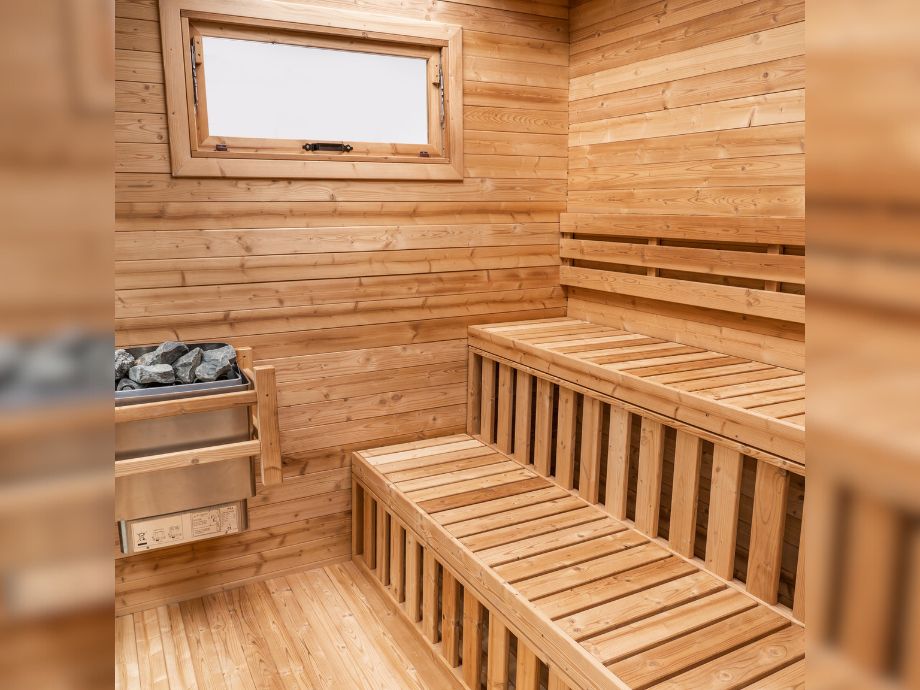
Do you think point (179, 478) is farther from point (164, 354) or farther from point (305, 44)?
point (305, 44)

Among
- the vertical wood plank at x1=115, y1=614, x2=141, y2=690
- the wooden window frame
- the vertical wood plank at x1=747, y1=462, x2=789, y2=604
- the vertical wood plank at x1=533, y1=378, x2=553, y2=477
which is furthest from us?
the vertical wood plank at x1=533, y1=378, x2=553, y2=477

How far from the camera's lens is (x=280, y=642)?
2.72 metres

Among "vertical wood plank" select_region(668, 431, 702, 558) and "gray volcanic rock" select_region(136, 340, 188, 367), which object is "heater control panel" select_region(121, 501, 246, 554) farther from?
"vertical wood plank" select_region(668, 431, 702, 558)

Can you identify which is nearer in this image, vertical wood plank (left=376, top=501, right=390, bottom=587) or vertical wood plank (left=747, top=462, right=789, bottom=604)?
vertical wood plank (left=747, top=462, right=789, bottom=604)

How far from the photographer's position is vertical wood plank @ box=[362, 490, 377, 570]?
3.16 metres

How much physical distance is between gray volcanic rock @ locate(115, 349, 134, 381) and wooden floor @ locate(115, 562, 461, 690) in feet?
3.30

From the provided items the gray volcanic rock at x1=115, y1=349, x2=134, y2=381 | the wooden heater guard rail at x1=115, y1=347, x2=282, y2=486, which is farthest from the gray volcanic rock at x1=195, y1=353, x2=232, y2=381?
the gray volcanic rock at x1=115, y1=349, x2=134, y2=381

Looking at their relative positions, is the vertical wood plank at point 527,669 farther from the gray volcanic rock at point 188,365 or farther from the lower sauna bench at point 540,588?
the gray volcanic rock at point 188,365

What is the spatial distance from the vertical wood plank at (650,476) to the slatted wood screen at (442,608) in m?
0.59

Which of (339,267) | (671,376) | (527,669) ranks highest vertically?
(339,267)

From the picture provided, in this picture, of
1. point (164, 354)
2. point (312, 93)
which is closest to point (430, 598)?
point (164, 354)

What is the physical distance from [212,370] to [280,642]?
1.04 m
